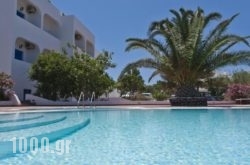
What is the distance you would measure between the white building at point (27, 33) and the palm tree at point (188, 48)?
8.62 metres

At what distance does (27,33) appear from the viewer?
27.4 meters

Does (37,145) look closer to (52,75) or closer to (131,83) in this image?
(52,75)

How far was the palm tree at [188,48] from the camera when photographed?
22594mm

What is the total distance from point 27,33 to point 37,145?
21.7 meters

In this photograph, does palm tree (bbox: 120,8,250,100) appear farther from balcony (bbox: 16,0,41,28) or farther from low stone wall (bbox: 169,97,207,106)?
balcony (bbox: 16,0,41,28)

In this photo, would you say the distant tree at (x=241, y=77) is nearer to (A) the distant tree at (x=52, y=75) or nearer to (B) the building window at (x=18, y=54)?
(A) the distant tree at (x=52, y=75)

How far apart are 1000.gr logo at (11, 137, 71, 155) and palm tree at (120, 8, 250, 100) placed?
15850 millimetres

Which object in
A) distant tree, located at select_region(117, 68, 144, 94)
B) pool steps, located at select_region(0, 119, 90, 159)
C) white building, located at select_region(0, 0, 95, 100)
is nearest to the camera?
pool steps, located at select_region(0, 119, 90, 159)

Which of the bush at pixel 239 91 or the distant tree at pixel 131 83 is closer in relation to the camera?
the bush at pixel 239 91

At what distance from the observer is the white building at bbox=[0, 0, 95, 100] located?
80.8ft

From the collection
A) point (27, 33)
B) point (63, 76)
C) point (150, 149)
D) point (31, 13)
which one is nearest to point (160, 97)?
point (63, 76)

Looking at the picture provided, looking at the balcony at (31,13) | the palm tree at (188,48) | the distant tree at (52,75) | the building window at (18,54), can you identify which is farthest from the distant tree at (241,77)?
the building window at (18,54)

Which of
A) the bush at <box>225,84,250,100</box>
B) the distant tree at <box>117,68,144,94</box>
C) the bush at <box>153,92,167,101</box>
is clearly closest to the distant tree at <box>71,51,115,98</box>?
the bush at <box>225,84,250,100</box>

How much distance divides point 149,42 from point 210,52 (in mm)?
4142
